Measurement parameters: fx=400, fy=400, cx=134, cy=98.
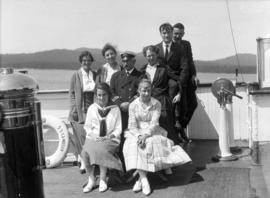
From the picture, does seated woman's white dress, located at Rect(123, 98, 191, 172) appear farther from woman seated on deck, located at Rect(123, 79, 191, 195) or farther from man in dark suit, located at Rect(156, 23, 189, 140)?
man in dark suit, located at Rect(156, 23, 189, 140)

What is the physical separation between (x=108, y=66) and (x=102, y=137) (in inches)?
42.0

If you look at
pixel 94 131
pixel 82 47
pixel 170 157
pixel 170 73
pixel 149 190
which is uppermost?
pixel 82 47

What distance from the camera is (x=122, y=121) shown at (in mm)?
4754

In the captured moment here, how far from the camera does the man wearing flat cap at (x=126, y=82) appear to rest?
4.59 metres

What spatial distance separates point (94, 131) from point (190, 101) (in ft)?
5.39

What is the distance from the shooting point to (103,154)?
4.16 meters

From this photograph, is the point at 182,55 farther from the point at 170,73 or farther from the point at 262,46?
the point at 262,46

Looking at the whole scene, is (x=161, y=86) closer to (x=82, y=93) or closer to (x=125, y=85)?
(x=125, y=85)

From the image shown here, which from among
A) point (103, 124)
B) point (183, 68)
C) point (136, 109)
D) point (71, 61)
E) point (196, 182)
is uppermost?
point (71, 61)

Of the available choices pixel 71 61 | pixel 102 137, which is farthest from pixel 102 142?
pixel 71 61

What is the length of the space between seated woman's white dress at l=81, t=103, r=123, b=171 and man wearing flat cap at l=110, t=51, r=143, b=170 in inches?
9.0

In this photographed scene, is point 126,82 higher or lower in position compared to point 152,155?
higher

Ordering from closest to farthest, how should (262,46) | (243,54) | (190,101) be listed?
(262,46) → (190,101) → (243,54)

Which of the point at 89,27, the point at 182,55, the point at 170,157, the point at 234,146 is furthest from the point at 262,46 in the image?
the point at 89,27
